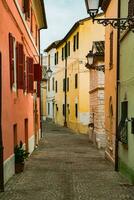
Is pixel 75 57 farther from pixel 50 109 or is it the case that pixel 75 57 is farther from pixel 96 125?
pixel 50 109

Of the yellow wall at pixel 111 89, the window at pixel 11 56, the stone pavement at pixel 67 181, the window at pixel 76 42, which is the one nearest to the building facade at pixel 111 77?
the yellow wall at pixel 111 89

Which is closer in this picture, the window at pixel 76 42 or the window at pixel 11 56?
the window at pixel 11 56

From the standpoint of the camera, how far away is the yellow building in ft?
132

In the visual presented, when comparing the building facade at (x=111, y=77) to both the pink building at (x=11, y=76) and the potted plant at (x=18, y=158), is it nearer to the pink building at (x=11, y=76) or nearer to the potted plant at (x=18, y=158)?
the pink building at (x=11, y=76)

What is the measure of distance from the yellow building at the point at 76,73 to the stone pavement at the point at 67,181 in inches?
771

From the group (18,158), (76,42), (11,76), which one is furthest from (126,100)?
(76,42)

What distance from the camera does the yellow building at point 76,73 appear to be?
132 ft

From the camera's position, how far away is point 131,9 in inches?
510

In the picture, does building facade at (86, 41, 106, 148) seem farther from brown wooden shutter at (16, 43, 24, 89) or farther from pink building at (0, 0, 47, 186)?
brown wooden shutter at (16, 43, 24, 89)

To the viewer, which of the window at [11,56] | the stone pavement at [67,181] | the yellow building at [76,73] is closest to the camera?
the stone pavement at [67,181]

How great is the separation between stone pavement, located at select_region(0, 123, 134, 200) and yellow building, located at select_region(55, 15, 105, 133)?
19.6 meters

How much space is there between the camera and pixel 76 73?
140ft

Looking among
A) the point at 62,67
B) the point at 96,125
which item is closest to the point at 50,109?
the point at 62,67

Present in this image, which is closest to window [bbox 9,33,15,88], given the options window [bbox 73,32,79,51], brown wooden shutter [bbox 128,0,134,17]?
brown wooden shutter [bbox 128,0,134,17]
